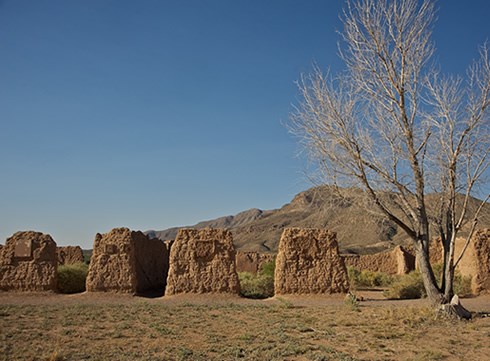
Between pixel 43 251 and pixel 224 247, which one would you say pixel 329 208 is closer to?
pixel 224 247

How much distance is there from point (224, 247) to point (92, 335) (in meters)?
7.15

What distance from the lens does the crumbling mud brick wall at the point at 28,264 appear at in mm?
16547

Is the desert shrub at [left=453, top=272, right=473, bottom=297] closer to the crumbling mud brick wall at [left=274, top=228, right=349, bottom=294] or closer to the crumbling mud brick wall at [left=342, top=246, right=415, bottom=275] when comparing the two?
the crumbling mud brick wall at [left=274, top=228, right=349, bottom=294]

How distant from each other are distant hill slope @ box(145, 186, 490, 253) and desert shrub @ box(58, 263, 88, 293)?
28.4 ft

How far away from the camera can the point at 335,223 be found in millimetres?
15922

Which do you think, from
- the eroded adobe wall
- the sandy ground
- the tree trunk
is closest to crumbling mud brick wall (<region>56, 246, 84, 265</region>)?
the eroded adobe wall

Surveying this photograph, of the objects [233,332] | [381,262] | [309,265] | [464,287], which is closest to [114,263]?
[309,265]

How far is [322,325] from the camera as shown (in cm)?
1067

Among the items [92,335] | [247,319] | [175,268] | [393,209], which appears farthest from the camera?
[175,268]

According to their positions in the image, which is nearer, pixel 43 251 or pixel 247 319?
pixel 247 319

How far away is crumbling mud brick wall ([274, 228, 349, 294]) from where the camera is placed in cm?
1596

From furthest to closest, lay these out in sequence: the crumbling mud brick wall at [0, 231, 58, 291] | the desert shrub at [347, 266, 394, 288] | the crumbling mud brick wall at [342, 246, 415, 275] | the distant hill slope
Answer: the crumbling mud brick wall at [342, 246, 415, 275] → the desert shrub at [347, 266, 394, 288] → the crumbling mud brick wall at [0, 231, 58, 291] → the distant hill slope

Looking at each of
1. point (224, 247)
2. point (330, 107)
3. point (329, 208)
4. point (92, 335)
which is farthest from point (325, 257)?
point (92, 335)

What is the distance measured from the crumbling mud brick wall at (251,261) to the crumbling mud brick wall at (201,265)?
1059 cm
